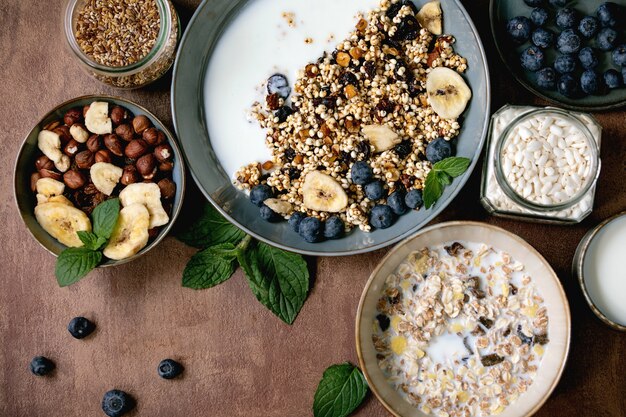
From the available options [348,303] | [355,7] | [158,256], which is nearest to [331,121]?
[355,7]

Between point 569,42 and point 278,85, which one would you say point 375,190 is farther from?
point 569,42

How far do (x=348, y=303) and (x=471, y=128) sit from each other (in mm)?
492

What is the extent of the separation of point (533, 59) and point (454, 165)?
31 centimetres

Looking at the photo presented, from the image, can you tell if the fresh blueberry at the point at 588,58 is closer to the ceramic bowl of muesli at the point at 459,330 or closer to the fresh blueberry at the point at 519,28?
the fresh blueberry at the point at 519,28

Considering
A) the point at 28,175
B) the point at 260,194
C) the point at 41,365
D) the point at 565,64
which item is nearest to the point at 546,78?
the point at 565,64

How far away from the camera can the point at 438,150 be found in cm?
134

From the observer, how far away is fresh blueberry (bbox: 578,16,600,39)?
1378mm

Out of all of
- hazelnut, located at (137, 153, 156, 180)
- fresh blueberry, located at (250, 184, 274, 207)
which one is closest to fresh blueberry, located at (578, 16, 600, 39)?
fresh blueberry, located at (250, 184, 274, 207)

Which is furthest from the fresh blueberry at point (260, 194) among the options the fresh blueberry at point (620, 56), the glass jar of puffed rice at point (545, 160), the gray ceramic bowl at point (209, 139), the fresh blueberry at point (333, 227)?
the fresh blueberry at point (620, 56)

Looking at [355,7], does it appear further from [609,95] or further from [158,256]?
[158,256]

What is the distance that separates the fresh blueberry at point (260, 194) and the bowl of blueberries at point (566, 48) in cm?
59

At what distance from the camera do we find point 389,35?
1.37 meters

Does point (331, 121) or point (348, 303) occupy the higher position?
point (331, 121)

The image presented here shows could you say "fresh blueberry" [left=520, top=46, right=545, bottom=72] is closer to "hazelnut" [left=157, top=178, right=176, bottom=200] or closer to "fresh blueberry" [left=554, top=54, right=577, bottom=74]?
"fresh blueberry" [left=554, top=54, right=577, bottom=74]
